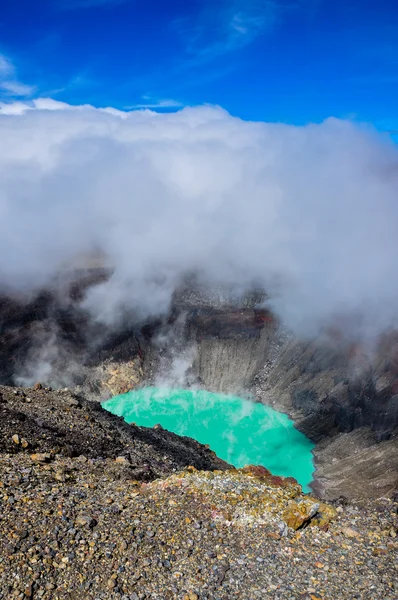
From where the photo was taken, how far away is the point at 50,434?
118 ft

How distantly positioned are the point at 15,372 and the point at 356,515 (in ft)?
374

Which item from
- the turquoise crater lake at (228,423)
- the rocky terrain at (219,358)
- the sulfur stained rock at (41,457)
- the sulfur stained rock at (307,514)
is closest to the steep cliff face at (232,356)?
the rocky terrain at (219,358)

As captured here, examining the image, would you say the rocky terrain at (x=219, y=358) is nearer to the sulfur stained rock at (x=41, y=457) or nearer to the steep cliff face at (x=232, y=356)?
the steep cliff face at (x=232, y=356)

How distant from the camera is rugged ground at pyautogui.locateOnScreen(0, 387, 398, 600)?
56.8 ft

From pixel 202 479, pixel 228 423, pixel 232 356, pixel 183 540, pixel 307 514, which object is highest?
pixel 232 356

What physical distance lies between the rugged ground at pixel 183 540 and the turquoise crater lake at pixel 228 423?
2786 inches

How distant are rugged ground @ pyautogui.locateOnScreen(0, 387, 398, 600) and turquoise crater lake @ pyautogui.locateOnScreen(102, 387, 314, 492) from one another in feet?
232

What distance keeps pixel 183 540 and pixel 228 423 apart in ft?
317

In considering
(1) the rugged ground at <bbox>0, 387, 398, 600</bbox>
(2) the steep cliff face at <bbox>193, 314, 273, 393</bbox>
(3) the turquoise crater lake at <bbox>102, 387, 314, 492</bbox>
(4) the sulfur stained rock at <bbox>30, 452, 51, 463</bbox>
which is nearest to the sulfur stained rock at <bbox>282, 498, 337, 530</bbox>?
(1) the rugged ground at <bbox>0, 387, 398, 600</bbox>

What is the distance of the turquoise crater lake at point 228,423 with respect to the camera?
98.7m

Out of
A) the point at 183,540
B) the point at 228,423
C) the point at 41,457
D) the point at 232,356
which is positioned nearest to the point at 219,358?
the point at 232,356

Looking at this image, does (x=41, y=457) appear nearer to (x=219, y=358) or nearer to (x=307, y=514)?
(x=307, y=514)

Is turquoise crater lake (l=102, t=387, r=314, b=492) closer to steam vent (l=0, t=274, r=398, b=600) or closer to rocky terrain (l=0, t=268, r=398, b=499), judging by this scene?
steam vent (l=0, t=274, r=398, b=600)

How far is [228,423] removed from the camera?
114000 millimetres
